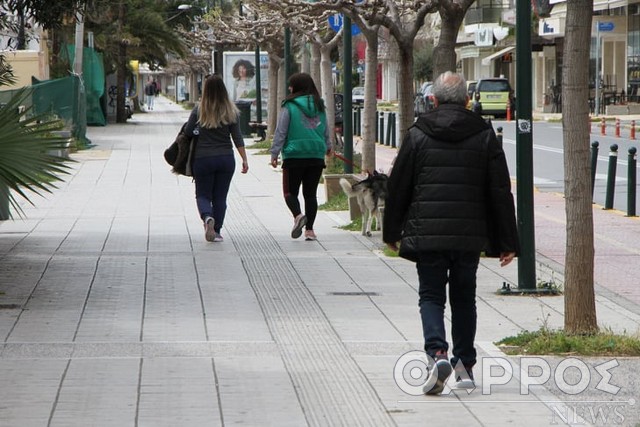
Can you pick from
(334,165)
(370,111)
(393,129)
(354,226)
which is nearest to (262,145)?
(393,129)

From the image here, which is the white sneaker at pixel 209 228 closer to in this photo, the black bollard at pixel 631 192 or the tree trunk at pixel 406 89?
the tree trunk at pixel 406 89

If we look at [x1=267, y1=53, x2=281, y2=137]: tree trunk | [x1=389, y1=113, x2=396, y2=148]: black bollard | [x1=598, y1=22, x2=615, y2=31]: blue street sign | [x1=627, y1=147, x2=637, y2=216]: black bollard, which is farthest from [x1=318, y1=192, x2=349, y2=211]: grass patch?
[x1=598, y1=22, x2=615, y2=31]: blue street sign

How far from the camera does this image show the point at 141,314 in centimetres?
897

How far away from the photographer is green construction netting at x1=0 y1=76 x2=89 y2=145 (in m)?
27.0

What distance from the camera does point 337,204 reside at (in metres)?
16.9

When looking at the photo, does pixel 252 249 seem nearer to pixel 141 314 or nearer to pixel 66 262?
pixel 66 262

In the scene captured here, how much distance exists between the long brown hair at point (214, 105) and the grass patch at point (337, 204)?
3.82 meters

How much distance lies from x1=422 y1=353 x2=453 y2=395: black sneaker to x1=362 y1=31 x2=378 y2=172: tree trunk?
33.5ft

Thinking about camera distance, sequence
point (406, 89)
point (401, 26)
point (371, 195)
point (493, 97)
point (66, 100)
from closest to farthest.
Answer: point (371, 195) < point (401, 26) < point (406, 89) < point (66, 100) < point (493, 97)

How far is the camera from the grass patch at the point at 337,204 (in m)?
16.7

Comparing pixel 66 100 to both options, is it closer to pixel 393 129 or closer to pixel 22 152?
pixel 393 129

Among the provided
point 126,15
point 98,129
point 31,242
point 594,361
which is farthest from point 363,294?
point 126,15

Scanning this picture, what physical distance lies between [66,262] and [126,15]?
39.9m

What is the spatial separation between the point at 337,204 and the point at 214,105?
13.8ft
